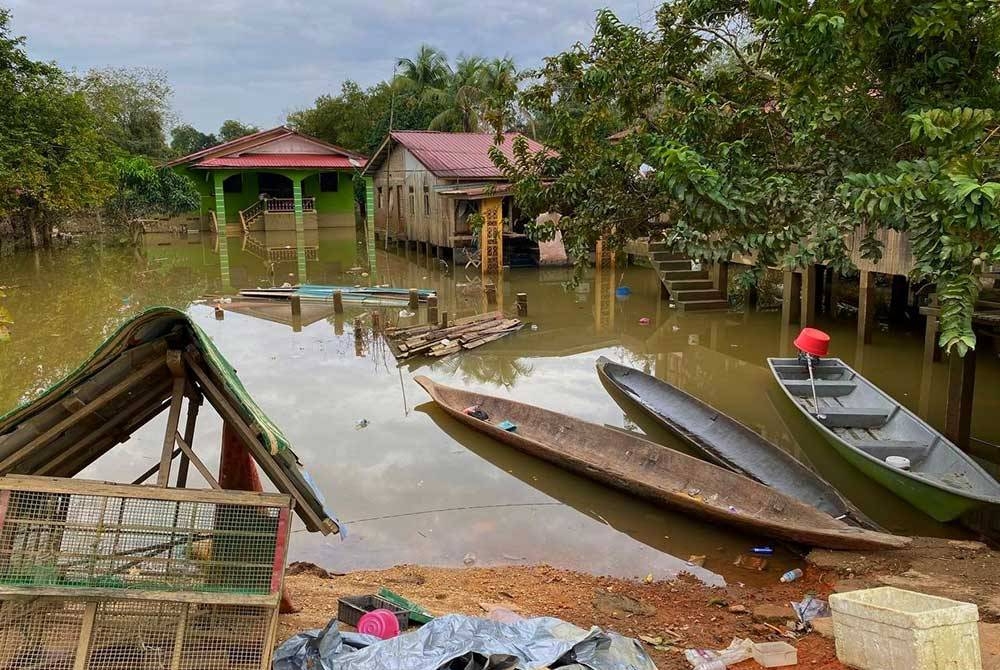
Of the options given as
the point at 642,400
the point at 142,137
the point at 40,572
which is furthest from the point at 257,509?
the point at 142,137

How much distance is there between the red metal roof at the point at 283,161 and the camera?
29.9 meters

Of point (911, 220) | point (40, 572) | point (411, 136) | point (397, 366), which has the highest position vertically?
point (411, 136)

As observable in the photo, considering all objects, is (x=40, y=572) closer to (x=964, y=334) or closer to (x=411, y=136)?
(x=964, y=334)

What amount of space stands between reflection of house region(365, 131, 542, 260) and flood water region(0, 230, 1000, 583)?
10.00 ft

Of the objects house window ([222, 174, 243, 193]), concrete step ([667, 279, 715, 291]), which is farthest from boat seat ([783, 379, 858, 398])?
house window ([222, 174, 243, 193])

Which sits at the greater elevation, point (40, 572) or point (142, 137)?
point (142, 137)

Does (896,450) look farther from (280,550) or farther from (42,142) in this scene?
(42,142)

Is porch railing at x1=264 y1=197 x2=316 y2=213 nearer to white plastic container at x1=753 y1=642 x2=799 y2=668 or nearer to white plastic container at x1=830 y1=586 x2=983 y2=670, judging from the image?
white plastic container at x1=753 y1=642 x2=799 y2=668

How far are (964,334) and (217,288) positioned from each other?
19.7 m

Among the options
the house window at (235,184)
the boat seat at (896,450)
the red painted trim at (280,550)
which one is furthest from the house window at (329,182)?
the red painted trim at (280,550)

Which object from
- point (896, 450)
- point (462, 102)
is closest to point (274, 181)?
point (462, 102)

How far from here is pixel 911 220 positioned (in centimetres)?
482

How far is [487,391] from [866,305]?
7.20 meters

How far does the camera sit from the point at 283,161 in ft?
101
